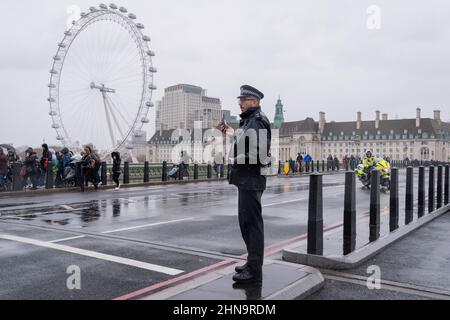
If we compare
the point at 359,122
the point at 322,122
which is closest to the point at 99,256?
the point at 359,122

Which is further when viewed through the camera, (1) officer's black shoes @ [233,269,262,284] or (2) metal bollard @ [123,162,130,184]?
(2) metal bollard @ [123,162,130,184]

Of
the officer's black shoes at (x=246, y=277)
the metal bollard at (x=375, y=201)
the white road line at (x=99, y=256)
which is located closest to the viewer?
the officer's black shoes at (x=246, y=277)

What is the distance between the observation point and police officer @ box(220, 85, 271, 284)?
15.4 ft

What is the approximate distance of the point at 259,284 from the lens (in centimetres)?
461

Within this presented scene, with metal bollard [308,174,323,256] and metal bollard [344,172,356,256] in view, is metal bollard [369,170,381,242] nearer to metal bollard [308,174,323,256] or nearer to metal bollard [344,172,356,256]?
metal bollard [344,172,356,256]

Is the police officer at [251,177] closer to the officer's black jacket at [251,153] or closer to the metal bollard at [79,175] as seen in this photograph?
the officer's black jacket at [251,153]

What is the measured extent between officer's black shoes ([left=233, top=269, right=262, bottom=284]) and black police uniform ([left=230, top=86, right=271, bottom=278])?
2 cm

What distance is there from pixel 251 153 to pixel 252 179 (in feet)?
0.96

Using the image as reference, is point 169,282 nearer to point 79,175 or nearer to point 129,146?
point 79,175

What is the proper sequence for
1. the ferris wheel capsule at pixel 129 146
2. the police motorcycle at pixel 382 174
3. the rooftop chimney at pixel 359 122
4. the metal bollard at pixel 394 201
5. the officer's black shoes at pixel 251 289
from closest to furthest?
the officer's black shoes at pixel 251 289
the metal bollard at pixel 394 201
the police motorcycle at pixel 382 174
the ferris wheel capsule at pixel 129 146
the rooftop chimney at pixel 359 122

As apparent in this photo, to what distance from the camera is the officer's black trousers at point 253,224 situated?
15.6ft

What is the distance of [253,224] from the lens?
15.8 ft

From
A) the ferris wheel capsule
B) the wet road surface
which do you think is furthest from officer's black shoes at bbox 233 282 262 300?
the ferris wheel capsule

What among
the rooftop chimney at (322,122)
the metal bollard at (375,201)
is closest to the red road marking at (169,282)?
the metal bollard at (375,201)
